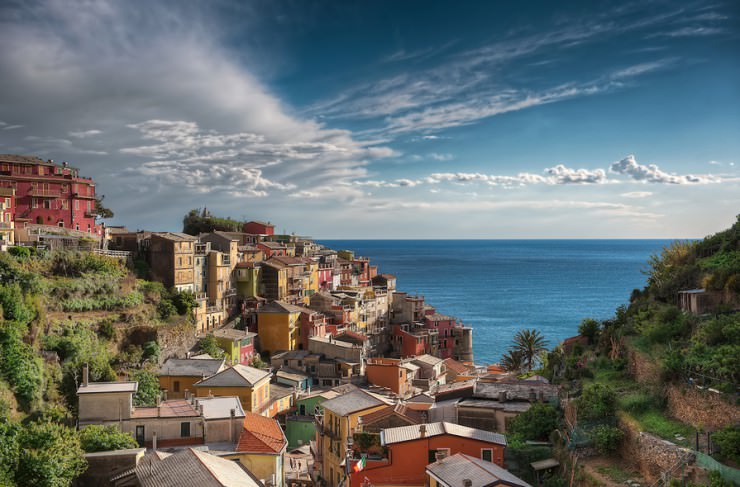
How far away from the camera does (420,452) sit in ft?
77.7

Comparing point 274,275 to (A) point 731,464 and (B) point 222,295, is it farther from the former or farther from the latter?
(A) point 731,464

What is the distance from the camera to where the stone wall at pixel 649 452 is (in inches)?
734

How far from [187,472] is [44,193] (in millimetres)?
38963

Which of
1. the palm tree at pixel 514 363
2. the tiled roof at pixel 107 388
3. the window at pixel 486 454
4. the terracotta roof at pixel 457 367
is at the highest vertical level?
the tiled roof at pixel 107 388

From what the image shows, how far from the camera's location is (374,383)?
49.0m

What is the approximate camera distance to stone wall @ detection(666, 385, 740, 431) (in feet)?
61.8

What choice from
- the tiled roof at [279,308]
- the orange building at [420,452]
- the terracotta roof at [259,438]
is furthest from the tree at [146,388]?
the tiled roof at [279,308]

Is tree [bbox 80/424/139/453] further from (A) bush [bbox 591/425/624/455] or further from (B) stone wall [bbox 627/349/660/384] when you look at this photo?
(B) stone wall [bbox 627/349/660/384]

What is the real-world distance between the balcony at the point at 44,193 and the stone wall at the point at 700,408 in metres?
47.1

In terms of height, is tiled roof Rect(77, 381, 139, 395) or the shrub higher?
tiled roof Rect(77, 381, 139, 395)

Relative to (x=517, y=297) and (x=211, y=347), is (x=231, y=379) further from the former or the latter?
(x=517, y=297)

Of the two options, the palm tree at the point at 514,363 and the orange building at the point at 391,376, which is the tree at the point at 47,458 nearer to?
the orange building at the point at 391,376

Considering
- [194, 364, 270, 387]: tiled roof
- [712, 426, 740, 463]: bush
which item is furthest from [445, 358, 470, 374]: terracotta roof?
[712, 426, 740, 463]: bush

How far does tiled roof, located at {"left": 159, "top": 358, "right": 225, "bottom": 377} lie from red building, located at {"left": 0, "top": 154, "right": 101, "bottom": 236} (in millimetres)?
18887
